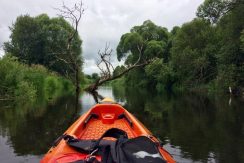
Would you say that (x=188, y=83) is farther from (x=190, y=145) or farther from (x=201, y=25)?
(x=190, y=145)

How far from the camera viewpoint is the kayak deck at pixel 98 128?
5.87m

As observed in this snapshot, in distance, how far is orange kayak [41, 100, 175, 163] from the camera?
3.66 metres

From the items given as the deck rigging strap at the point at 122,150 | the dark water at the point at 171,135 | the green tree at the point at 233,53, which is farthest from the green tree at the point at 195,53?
the deck rigging strap at the point at 122,150

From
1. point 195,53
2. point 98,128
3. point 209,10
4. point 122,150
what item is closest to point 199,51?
point 195,53

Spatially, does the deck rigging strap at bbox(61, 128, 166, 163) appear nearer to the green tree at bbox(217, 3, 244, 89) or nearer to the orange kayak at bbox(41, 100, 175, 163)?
the orange kayak at bbox(41, 100, 175, 163)

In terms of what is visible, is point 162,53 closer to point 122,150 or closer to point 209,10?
point 209,10

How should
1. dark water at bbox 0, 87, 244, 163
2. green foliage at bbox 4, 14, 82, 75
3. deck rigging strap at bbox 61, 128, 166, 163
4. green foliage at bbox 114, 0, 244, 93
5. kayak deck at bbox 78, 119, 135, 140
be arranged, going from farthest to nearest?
1. green foliage at bbox 4, 14, 82, 75
2. green foliage at bbox 114, 0, 244, 93
3. dark water at bbox 0, 87, 244, 163
4. kayak deck at bbox 78, 119, 135, 140
5. deck rigging strap at bbox 61, 128, 166, 163

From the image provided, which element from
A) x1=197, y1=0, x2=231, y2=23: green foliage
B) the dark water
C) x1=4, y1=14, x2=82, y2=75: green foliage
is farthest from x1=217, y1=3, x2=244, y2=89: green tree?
x1=4, y1=14, x2=82, y2=75: green foliage

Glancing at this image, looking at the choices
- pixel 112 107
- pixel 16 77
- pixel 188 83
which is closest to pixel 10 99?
pixel 16 77

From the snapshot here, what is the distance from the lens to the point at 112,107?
8.19 metres

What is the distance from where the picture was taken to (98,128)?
6.74 metres

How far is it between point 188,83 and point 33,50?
22.5m

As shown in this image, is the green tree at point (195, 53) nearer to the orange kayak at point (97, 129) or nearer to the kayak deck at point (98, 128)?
the orange kayak at point (97, 129)

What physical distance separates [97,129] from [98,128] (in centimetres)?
12
